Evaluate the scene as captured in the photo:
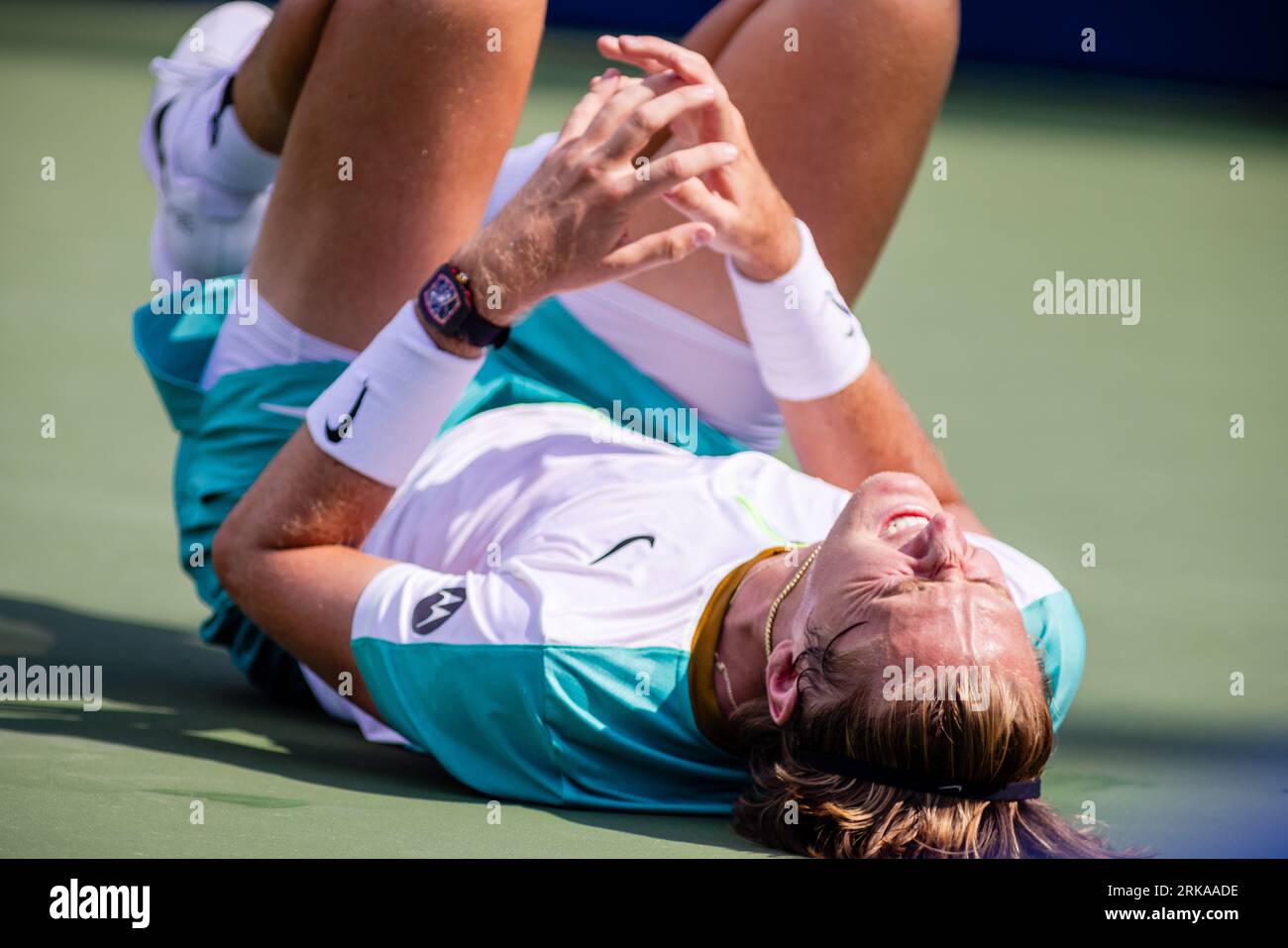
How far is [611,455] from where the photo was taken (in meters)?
2.31

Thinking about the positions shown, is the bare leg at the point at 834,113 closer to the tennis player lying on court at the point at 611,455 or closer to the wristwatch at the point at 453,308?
the tennis player lying on court at the point at 611,455

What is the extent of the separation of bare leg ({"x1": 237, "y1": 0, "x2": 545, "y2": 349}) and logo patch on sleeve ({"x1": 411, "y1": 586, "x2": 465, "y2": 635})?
0.50m

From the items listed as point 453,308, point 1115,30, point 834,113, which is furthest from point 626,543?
point 1115,30

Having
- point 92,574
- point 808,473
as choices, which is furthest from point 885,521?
point 92,574

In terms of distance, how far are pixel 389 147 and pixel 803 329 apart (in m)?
0.58

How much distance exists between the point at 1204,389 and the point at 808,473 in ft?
8.24

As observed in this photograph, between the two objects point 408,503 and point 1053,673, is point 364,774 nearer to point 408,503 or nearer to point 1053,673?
point 408,503

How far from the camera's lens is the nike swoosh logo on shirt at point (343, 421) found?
2080mm

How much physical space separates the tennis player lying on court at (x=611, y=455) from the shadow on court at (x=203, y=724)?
5 centimetres
